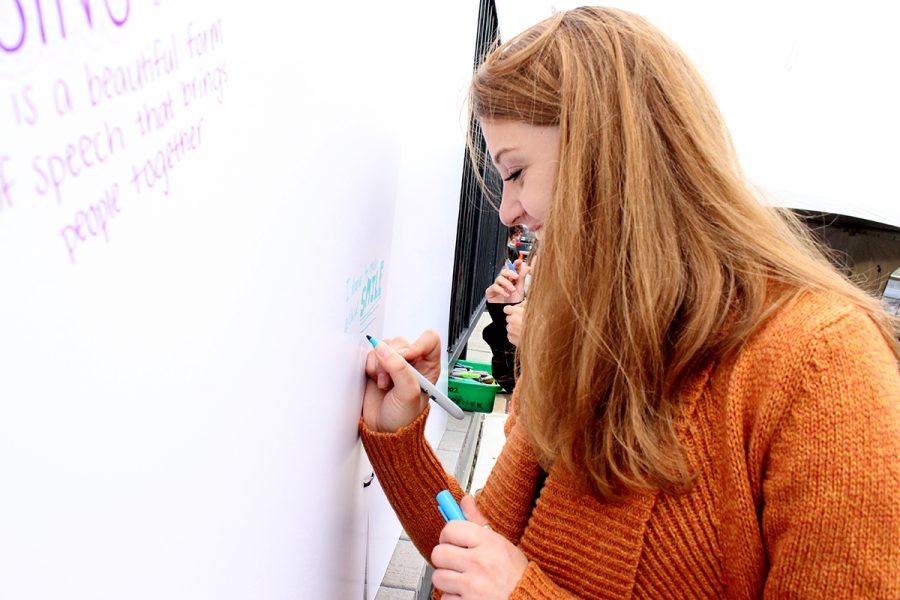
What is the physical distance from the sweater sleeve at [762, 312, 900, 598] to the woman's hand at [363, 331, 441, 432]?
52 centimetres

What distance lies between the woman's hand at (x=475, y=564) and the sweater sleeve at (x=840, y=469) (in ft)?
0.94

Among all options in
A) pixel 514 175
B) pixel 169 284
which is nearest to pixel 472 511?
pixel 514 175

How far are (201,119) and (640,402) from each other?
1.75 feet

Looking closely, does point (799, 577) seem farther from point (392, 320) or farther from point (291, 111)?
point (392, 320)

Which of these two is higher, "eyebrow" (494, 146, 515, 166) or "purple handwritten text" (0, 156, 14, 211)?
"purple handwritten text" (0, 156, 14, 211)

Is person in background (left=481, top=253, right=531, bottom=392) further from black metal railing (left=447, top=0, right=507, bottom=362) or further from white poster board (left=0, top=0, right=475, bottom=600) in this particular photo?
white poster board (left=0, top=0, right=475, bottom=600)

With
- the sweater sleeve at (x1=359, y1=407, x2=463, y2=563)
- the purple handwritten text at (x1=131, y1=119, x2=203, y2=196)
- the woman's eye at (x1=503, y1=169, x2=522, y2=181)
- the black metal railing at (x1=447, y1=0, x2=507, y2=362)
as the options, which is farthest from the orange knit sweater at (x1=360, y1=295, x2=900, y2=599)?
the black metal railing at (x1=447, y1=0, x2=507, y2=362)

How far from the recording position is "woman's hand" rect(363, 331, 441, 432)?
38.5 inches

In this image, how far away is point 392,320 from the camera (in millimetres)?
1207

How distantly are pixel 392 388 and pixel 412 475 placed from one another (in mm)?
139

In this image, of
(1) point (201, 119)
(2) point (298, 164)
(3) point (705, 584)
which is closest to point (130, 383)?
(1) point (201, 119)

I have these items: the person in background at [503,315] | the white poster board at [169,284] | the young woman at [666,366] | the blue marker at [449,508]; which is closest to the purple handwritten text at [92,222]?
the white poster board at [169,284]

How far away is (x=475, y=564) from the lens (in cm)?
76

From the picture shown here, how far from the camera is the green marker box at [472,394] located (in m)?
2.49
